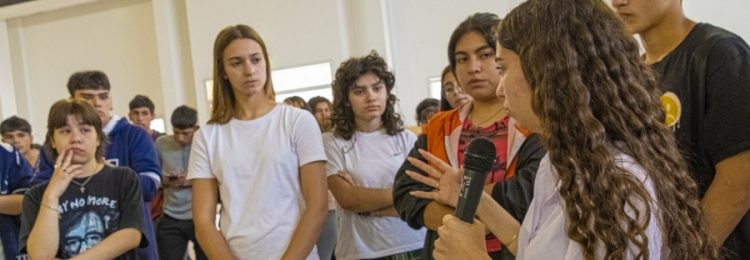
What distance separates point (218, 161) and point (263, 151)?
0.16 metres

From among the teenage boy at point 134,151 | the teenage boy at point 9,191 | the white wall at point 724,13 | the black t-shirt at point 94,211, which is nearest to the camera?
the black t-shirt at point 94,211

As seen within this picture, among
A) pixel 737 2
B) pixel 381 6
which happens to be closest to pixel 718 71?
pixel 737 2

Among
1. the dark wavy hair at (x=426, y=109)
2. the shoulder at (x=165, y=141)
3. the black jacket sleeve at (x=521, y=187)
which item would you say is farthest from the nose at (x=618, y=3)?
the shoulder at (x=165, y=141)

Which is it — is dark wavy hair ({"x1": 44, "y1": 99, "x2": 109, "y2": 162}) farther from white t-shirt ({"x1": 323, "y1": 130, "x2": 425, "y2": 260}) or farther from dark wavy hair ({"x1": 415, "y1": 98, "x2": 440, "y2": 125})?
dark wavy hair ({"x1": 415, "y1": 98, "x2": 440, "y2": 125})

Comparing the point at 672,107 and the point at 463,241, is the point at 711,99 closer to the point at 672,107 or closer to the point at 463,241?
the point at 672,107

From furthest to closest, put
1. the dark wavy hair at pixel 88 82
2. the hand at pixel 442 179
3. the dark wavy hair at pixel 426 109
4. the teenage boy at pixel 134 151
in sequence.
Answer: the dark wavy hair at pixel 426 109, the dark wavy hair at pixel 88 82, the teenage boy at pixel 134 151, the hand at pixel 442 179

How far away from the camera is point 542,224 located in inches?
44.0

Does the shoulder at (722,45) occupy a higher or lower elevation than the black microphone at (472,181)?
higher

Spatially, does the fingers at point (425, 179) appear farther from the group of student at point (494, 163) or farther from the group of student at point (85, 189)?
the group of student at point (85, 189)

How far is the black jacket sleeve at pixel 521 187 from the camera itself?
5.56 ft

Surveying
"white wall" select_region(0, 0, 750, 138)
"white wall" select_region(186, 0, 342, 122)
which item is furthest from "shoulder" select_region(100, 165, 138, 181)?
"white wall" select_region(186, 0, 342, 122)

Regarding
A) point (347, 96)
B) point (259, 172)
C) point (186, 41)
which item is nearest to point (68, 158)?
point (259, 172)

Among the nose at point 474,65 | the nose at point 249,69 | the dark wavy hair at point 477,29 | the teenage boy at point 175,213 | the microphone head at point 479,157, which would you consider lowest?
the teenage boy at point 175,213

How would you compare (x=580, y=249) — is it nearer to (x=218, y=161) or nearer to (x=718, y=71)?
(x=718, y=71)
